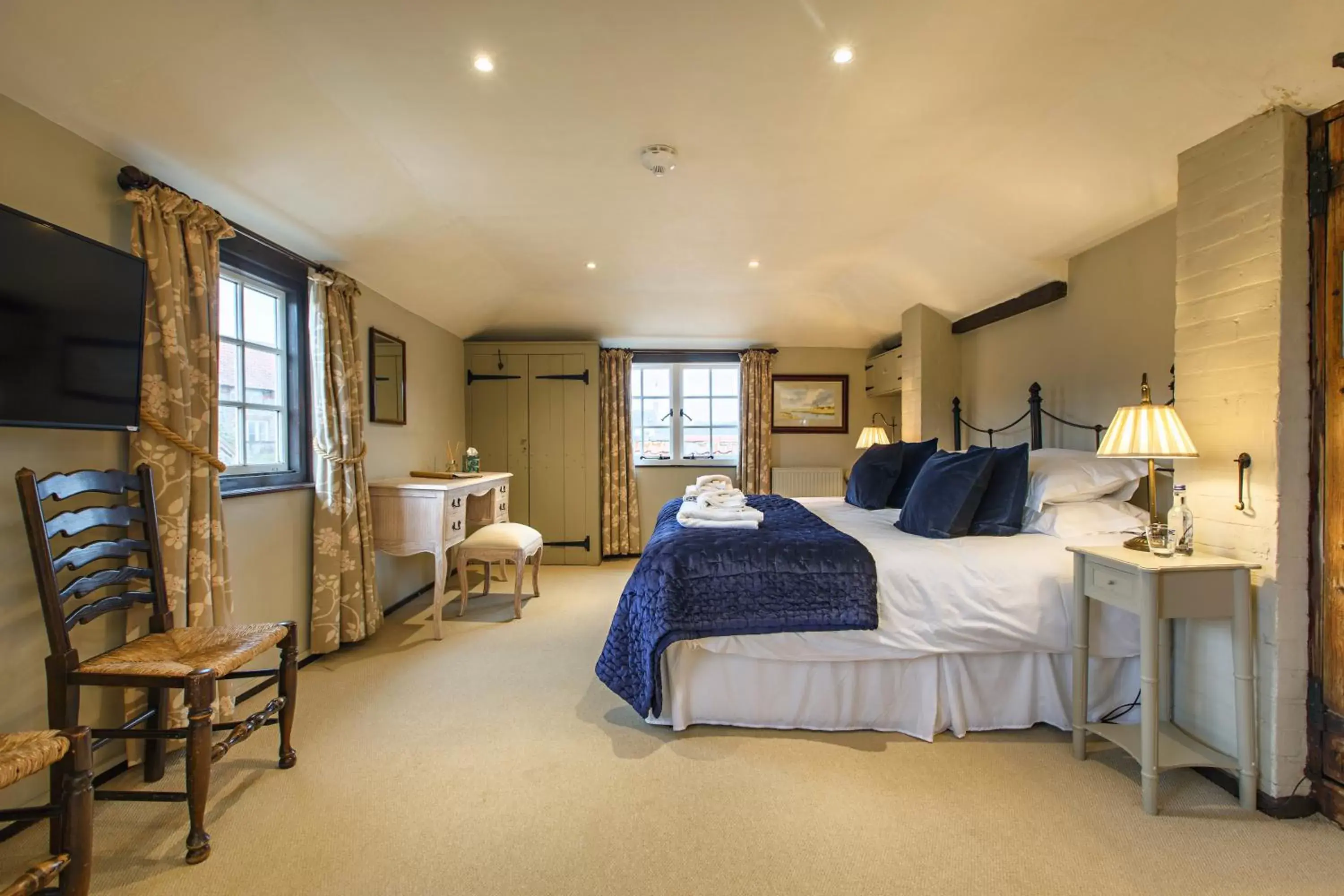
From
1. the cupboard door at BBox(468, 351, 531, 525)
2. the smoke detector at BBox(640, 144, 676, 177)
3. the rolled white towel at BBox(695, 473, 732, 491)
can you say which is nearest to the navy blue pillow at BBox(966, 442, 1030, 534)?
the rolled white towel at BBox(695, 473, 732, 491)

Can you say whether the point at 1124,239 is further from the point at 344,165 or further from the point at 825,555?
the point at 344,165

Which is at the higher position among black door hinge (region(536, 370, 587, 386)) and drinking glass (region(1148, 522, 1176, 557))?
black door hinge (region(536, 370, 587, 386))

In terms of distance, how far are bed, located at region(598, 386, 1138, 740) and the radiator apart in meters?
3.20

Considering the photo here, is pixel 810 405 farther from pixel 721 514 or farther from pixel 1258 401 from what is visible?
pixel 1258 401

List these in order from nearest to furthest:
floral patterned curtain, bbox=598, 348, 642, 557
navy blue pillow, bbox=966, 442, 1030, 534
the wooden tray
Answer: navy blue pillow, bbox=966, 442, 1030, 534, the wooden tray, floral patterned curtain, bbox=598, 348, 642, 557

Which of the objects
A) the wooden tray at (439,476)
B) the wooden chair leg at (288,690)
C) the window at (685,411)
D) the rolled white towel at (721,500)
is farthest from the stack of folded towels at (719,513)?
the window at (685,411)

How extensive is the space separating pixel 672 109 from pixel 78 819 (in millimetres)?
2580

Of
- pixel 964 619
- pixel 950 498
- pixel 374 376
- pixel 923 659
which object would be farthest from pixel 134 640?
pixel 950 498

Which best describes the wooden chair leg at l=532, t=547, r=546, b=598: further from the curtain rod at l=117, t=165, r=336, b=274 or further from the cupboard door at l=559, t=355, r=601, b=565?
the curtain rod at l=117, t=165, r=336, b=274

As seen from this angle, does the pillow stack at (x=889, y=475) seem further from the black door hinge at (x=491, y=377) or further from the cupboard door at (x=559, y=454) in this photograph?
the black door hinge at (x=491, y=377)

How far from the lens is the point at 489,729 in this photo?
2.28 m

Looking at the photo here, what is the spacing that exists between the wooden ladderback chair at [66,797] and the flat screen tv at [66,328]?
0.82 metres

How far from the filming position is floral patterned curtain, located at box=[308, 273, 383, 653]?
2977mm

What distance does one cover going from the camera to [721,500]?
9.27ft
